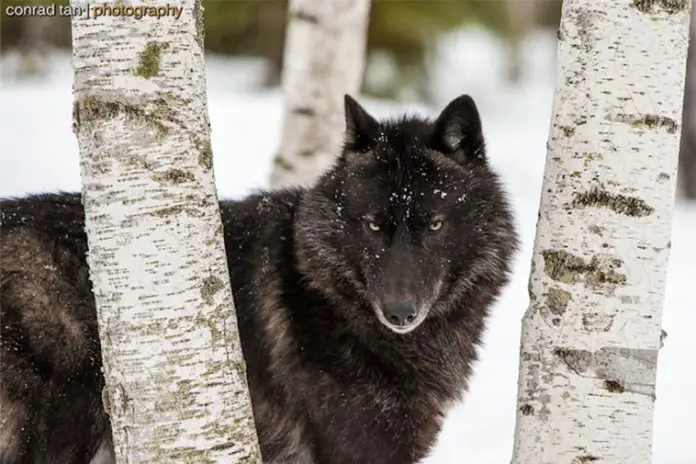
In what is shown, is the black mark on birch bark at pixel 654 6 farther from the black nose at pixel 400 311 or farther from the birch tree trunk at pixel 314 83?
the birch tree trunk at pixel 314 83

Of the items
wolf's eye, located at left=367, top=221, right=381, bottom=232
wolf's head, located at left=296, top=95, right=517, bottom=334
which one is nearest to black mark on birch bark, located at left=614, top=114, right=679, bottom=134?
wolf's head, located at left=296, top=95, right=517, bottom=334

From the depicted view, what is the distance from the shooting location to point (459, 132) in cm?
429

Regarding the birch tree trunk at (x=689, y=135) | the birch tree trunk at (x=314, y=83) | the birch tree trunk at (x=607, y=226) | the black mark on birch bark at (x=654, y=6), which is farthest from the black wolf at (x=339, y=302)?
the birch tree trunk at (x=689, y=135)

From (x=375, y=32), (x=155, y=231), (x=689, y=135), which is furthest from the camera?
(x=375, y=32)

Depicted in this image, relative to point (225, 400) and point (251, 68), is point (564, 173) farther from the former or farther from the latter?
point (251, 68)

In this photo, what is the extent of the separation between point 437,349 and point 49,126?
20.5ft

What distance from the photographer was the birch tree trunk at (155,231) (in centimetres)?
278

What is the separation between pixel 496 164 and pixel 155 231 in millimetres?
8569

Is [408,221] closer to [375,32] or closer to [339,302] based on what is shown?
[339,302]

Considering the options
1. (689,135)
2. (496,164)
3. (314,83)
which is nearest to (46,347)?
(314,83)

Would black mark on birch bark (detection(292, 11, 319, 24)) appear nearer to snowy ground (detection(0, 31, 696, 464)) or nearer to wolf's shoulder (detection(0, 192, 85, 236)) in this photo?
snowy ground (detection(0, 31, 696, 464))

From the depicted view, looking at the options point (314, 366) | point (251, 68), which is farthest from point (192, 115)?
point (251, 68)

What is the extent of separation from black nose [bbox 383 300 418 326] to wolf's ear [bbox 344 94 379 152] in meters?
0.82

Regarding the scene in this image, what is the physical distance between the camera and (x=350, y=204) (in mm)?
4242
